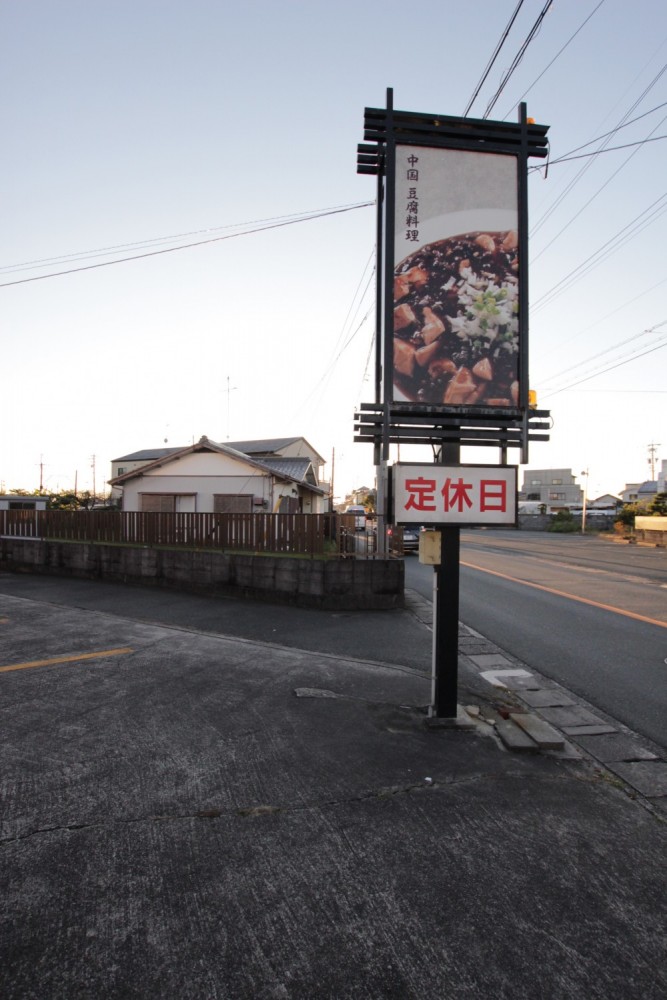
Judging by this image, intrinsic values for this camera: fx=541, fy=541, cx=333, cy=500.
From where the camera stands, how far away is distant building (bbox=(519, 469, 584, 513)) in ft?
326

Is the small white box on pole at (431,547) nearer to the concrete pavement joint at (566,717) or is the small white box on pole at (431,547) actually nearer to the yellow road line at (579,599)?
the concrete pavement joint at (566,717)

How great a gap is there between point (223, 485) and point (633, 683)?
18496 mm

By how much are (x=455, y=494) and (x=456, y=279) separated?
191 cm

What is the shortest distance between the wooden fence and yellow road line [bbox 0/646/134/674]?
441 centimetres

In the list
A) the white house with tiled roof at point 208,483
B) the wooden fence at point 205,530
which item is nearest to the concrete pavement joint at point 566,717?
the wooden fence at point 205,530

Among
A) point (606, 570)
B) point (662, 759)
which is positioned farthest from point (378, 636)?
point (606, 570)

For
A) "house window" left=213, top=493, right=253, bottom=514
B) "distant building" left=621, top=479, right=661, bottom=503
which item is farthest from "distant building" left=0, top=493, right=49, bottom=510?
"distant building" left=621, top=479, right=661, bottom=503

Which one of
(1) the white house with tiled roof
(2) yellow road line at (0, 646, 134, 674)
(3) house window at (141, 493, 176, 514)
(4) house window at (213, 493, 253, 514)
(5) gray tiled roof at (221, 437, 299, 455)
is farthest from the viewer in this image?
(5) gray tiled roof at (221, 437, 299, 455)

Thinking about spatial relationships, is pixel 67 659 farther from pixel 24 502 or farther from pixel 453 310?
pixel 24 502

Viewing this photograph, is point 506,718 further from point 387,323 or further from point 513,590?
point 513,590

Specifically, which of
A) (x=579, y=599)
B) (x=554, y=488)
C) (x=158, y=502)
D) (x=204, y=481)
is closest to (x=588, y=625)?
(x=579, y=599)

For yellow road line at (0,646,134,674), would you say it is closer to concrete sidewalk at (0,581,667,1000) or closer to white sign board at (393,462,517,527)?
concrete sidewalk at (0,581,667,1000)

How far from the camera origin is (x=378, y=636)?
26.4ft

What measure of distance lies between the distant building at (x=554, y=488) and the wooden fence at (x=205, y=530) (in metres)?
92.4
